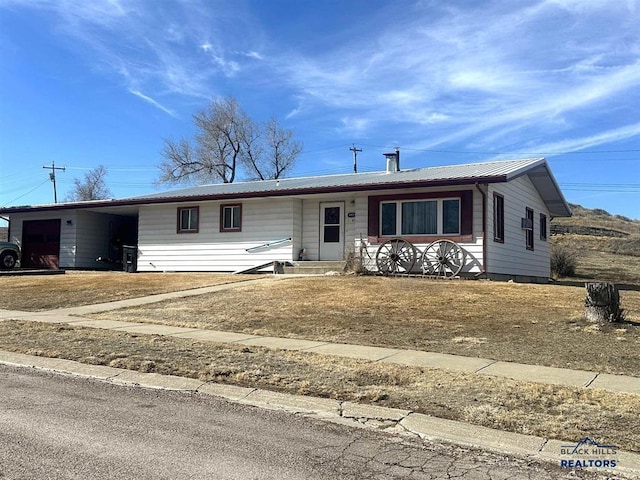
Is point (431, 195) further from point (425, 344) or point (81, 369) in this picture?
point (81, 369)

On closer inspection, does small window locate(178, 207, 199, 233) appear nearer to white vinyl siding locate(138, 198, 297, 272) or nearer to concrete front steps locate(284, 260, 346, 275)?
white vinyl siding locate(138, 198, 297, 272)

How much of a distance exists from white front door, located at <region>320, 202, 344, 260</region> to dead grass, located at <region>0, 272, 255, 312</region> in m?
3.29

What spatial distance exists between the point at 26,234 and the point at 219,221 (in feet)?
37.8

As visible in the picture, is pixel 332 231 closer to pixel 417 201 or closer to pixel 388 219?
pixel 388 219

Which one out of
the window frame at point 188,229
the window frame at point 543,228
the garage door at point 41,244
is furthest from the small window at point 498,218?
the garage door at point 41,244

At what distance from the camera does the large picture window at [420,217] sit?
1816 centimetres

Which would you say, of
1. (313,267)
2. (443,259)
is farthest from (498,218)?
(313,267)

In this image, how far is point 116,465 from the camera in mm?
4270

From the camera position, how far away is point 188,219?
23.3 metres

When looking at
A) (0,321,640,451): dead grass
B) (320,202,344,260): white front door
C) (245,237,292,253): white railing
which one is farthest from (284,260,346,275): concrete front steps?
(0,321,640,451): dead grass

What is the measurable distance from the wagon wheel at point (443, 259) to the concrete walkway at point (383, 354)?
9151 millimetres

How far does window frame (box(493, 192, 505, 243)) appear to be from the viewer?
18391mm

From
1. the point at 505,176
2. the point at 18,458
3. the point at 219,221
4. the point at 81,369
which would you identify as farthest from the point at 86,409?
the point at 219,221

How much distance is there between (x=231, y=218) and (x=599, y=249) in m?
29.6
